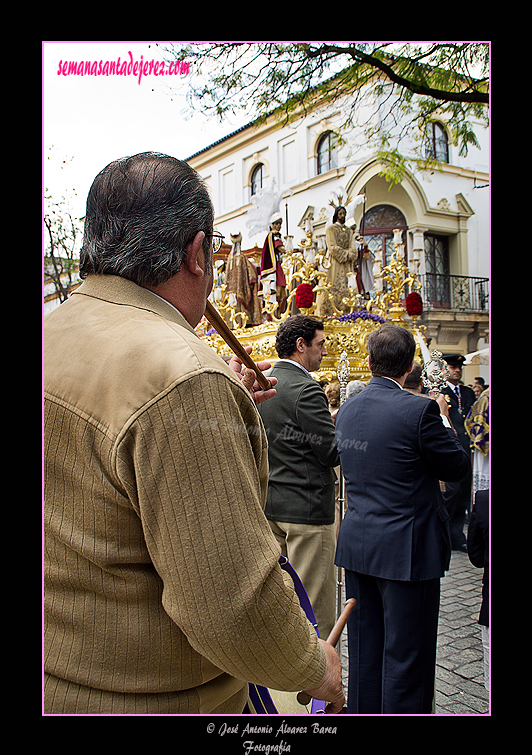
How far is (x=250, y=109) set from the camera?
364 cm

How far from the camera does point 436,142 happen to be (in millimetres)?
5547

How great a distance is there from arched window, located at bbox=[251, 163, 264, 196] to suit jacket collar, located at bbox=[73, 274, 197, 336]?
7.63 m

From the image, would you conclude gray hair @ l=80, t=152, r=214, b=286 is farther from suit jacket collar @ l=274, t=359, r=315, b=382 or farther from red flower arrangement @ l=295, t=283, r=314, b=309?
red flower arrangement @ l=295, t=283, r=314, b=309

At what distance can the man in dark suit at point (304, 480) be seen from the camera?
3.35m

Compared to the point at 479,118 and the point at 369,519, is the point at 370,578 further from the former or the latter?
the point at 479,118

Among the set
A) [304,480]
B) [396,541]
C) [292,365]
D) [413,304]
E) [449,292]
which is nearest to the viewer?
[396,541]

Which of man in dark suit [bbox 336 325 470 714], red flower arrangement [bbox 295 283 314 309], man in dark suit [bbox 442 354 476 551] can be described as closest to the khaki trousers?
man in dark suit [bbox 336 325 470 714]

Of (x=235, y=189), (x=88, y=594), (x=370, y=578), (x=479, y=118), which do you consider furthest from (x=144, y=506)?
(x=235, y=189)

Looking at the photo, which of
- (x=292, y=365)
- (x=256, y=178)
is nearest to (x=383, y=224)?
(x=256, y=178)

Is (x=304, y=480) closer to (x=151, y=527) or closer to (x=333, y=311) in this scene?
(x=151, y=527)

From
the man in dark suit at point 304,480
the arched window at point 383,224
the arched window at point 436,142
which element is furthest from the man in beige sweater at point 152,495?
the arched window at point 383,224

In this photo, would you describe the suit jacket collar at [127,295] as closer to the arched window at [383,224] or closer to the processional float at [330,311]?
the processional float at [330,311]

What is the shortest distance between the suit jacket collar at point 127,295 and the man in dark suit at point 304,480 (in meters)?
2.18

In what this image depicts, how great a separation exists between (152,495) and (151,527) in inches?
2.5
